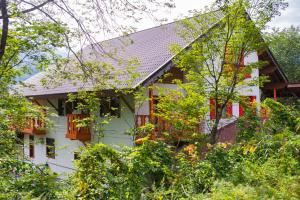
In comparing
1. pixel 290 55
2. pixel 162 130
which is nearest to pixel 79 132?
pixel 162 130

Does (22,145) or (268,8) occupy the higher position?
(268,8)

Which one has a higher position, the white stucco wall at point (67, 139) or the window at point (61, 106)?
the window at point (61, 106)

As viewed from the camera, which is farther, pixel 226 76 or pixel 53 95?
pixel 53 95

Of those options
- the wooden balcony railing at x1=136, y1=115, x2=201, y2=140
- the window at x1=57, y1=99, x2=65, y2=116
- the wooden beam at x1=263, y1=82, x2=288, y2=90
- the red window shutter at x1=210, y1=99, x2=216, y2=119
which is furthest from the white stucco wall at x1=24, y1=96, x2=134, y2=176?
the wooden beam at x1=263, y1=82, x2=288, y2=90

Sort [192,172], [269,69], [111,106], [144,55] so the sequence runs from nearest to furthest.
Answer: [192,172] < [111,106] < [144,55] < [269,69]

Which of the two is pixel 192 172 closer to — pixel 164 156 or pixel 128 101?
pixel 164 156

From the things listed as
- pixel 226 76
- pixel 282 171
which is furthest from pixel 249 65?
pixel 282 171

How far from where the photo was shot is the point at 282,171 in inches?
235

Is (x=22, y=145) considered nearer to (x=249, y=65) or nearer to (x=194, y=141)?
(x=194, y=141)

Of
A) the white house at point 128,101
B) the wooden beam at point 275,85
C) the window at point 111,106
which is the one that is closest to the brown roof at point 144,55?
the white house at point 128,101

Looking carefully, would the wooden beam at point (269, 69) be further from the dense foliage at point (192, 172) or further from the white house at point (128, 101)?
the dense foliage at point (192, 172)

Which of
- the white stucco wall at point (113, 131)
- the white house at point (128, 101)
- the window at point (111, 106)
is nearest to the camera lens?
the white house at point (128, 101)

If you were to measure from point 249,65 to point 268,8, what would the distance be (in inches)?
58.1

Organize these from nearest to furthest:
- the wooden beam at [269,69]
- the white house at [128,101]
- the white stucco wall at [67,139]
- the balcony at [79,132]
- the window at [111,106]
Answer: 1. the white house at [128,101]
2. the white stucco wall at [67,139]
3. the window at [111,106]
4. the balcony at [79,132]
5. the wooden beam at [269,69]
